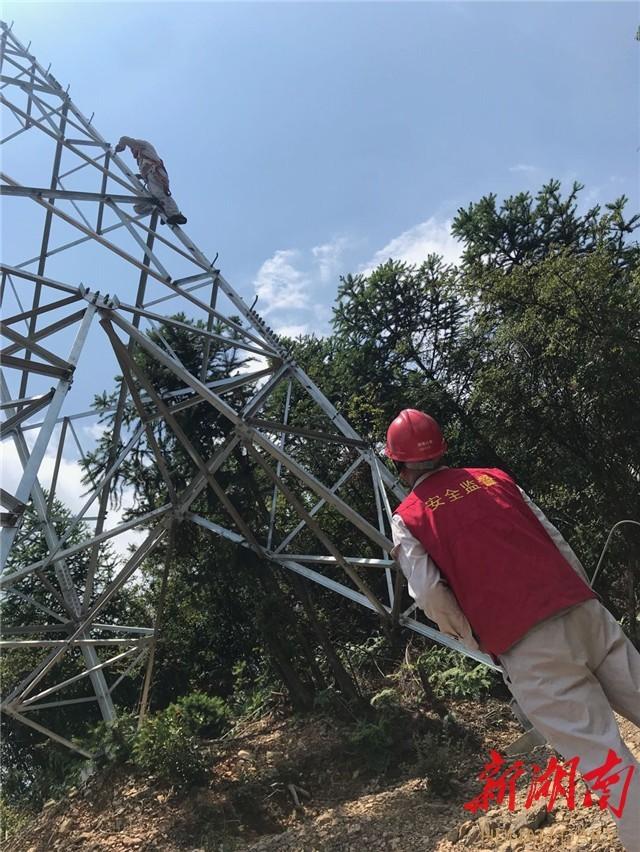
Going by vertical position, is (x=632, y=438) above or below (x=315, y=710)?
above

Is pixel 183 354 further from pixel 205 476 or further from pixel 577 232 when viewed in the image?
pixel 577 232

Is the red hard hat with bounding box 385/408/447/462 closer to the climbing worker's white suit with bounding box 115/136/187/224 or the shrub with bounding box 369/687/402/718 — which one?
the shrub with bounding box 369/687/402/718

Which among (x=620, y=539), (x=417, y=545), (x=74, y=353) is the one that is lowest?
(x=620, y=539)

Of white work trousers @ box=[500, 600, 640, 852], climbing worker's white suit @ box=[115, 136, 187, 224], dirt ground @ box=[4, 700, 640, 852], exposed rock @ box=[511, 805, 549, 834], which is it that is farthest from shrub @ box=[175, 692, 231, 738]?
climbing worker's white suit @ box=[115, 136, 187, 224]

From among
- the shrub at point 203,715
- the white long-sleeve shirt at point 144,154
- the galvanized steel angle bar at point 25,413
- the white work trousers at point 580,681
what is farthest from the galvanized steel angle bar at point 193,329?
the white work trousers at point 580,681

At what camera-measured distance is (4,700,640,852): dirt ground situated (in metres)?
3.65

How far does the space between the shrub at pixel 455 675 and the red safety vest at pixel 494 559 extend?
5126 millimetres

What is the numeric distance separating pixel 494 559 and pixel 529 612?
0.23 meters

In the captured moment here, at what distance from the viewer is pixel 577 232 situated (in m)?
14.7

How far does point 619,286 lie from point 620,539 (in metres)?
3.54

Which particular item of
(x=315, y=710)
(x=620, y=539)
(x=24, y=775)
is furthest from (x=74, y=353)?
(x=24, y=775)

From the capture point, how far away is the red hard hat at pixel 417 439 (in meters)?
3.04

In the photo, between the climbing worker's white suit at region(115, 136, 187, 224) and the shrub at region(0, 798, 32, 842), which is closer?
the shrub at region(0, 798, 32, 842)

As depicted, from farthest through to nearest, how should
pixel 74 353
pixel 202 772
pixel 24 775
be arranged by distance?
pixel 24 775 < pixel 202 772 < pixel 74 353
